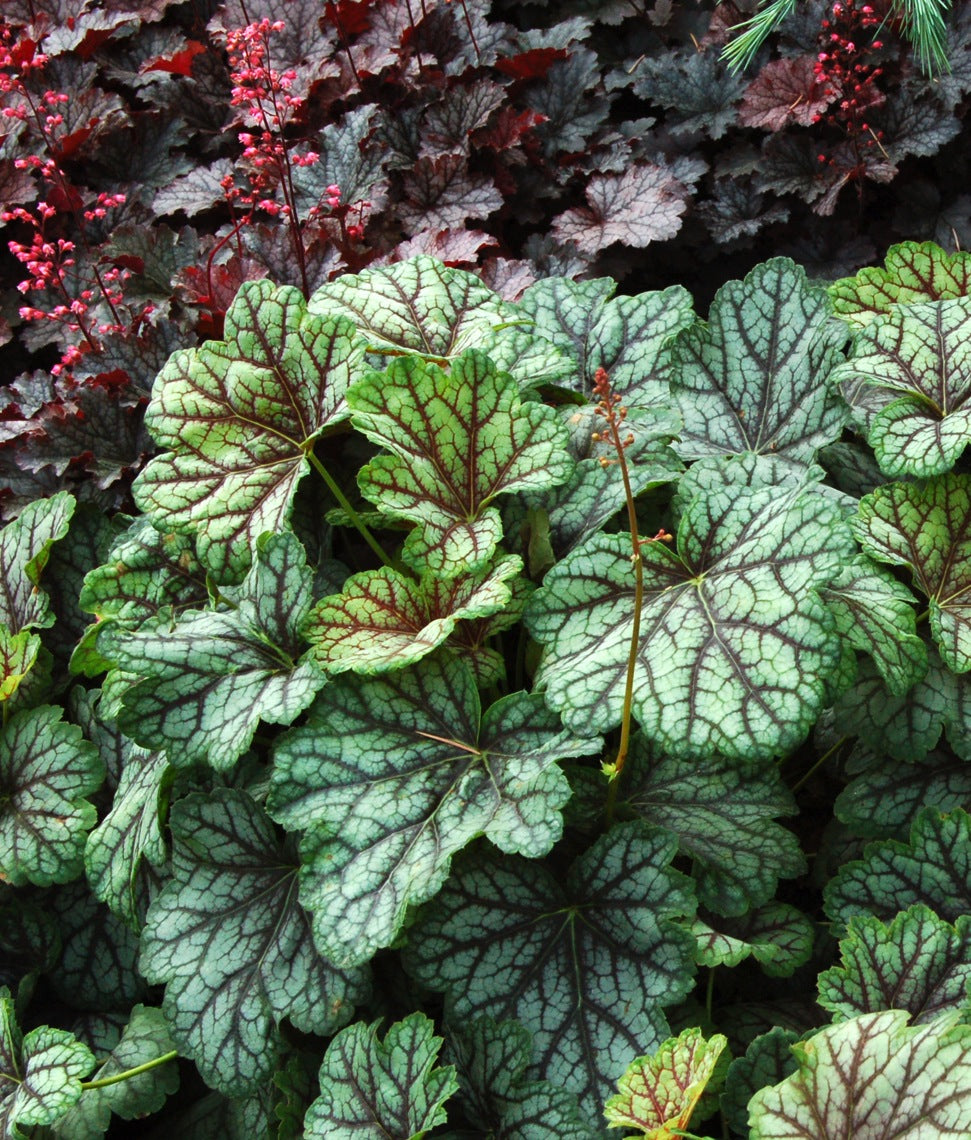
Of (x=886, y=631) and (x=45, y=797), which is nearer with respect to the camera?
(x=886, y=631)

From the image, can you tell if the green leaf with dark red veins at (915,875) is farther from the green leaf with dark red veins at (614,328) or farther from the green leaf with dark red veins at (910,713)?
the green leaf with dark red veins at (614,328)

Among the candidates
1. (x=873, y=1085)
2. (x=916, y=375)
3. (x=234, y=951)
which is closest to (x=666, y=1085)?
(x=873, y=1085)

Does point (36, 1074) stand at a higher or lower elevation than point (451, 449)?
lower

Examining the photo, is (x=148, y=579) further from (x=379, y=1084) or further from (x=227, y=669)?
(x=379, y=1084)

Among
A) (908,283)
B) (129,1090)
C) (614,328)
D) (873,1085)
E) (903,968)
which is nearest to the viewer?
(873,1085)

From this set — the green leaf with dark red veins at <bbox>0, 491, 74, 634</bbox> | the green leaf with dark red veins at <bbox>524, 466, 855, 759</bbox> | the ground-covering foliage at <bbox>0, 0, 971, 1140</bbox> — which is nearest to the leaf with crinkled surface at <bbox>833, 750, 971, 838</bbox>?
the ground-covering foliage at <bbox>0, 0, 971, 1140</bbox>

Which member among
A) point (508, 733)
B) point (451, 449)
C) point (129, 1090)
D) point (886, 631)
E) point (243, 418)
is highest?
point (243, 418)

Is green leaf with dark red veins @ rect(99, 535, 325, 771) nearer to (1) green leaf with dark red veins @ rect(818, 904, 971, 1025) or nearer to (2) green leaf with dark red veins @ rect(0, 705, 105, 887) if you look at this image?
(2) green leaf with dark red veins @ rect(0, 705, 105, 887)

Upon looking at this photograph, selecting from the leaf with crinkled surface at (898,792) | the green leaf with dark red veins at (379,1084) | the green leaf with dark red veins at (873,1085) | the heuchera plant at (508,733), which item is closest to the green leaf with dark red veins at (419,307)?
the heuchera plant at (508,733)
